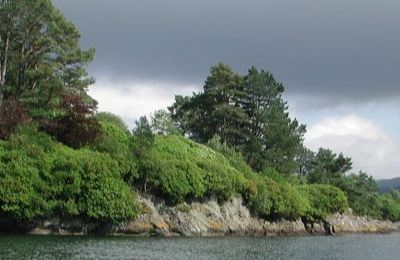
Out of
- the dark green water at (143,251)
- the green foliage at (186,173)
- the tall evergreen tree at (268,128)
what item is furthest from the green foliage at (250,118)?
the dark green water at (143,251)

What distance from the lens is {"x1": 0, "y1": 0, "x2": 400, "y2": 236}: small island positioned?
49594mm

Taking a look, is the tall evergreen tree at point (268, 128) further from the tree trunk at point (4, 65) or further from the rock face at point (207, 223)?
the tree trunk at point (4, 65)

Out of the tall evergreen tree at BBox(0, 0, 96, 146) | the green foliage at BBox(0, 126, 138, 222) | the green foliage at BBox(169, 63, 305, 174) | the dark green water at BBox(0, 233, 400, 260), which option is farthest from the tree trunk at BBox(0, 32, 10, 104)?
the green foliage at BBox(169, 63, 305, 174)

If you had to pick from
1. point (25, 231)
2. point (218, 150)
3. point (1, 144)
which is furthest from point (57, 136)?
point (218, 150)

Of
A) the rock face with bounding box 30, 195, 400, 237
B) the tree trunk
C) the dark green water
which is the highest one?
the tree trunk

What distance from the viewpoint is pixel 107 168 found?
5203 centimetres

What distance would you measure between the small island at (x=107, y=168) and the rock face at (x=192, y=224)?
111mm

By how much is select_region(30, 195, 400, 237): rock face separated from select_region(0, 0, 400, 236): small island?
0.11 meters

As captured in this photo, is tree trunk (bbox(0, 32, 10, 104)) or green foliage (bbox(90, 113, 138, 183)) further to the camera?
tree trunk (bbox(0, 32, 10, 104))

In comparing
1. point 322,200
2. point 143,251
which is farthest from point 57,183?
point 322,200

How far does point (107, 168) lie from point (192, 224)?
10800 mm

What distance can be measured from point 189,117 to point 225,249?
237 feet

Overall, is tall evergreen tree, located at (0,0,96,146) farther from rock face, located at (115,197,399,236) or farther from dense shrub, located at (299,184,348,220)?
dense shrub, located at (299,184,348,220)

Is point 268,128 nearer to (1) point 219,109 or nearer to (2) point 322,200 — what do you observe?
(1) point 219,109
